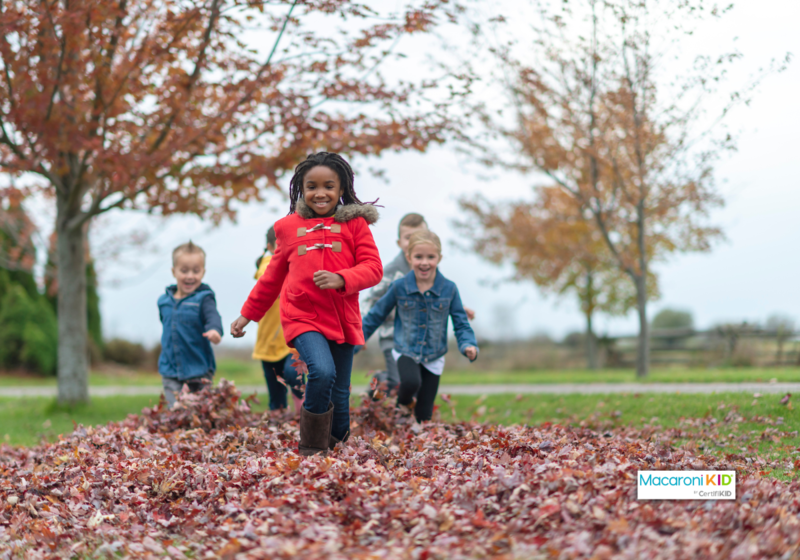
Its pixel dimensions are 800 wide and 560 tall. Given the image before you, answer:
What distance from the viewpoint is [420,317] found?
18.1 feet

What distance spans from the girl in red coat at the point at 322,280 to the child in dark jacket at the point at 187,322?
183 centimetres

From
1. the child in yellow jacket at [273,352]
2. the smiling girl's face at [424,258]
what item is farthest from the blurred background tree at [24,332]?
the smiling girl's face at [424,258]

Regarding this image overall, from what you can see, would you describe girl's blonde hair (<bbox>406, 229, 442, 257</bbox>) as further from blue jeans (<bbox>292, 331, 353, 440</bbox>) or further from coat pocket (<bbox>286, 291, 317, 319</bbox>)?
coat pocket (<bbox>286, 291, 317, 319</bbox>)

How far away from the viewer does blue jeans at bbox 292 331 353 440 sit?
399cm

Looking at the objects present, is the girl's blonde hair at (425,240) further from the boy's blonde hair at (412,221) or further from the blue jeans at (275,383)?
the blue jeans at (275,383)

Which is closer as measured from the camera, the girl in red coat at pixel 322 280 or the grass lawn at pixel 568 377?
the girl in red coat at pixel 322 280

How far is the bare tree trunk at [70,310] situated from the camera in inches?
378

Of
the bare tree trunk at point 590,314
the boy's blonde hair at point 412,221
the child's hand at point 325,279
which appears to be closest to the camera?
the child's hand at point 325,279

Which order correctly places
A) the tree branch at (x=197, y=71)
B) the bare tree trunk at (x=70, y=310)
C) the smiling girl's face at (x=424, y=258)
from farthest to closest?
1. the bare tree trunk at (x=70, y=310)
2. the tree branch at (x=197, y=71)
3. the smiling girl's face at (x=424, y=258)

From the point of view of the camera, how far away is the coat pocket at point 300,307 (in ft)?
13.4

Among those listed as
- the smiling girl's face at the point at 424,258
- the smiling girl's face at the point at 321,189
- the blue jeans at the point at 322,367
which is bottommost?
the blue jeans at the point at 322,367

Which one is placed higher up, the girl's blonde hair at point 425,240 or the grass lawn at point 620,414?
the girl's blonde hair at point 425,240

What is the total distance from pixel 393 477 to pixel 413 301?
2.14 meters

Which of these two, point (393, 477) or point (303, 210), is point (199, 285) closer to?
point (303, 210)
